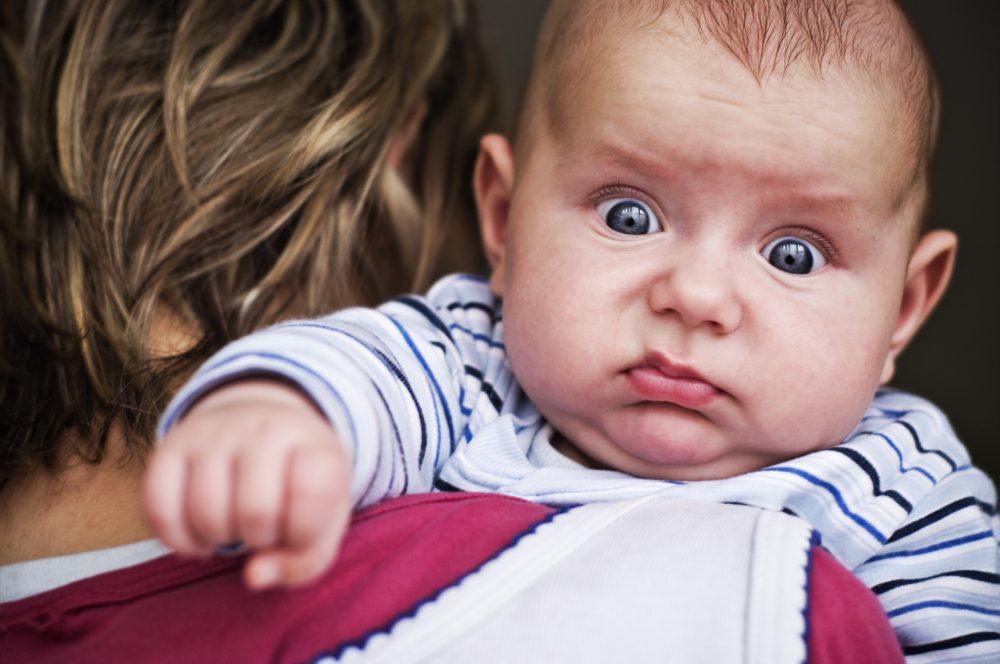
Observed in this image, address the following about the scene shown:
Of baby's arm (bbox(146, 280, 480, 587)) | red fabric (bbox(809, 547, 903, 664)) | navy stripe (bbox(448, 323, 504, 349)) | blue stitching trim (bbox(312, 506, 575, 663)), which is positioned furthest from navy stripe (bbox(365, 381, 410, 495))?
red fabric (bbox(809, 547, 903, 664))

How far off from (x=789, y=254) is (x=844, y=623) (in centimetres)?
36

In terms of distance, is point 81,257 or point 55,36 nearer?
point 81,257

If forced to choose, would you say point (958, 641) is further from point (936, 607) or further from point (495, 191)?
point (495, 191)

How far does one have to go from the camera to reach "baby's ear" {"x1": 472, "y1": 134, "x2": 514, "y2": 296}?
3.63ft

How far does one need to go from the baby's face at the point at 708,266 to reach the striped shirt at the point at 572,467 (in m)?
0.05

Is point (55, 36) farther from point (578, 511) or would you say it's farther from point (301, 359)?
point (578, 511)

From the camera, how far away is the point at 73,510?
903mm

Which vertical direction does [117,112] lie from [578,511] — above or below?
above

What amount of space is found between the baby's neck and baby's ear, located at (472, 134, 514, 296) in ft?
1.49

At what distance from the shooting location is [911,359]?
1883 millimetres

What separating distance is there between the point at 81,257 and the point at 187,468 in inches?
20.3

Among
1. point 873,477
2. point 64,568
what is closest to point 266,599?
point 64,568

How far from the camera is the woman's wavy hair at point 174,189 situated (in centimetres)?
95

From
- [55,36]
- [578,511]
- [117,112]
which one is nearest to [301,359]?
[578,511]
